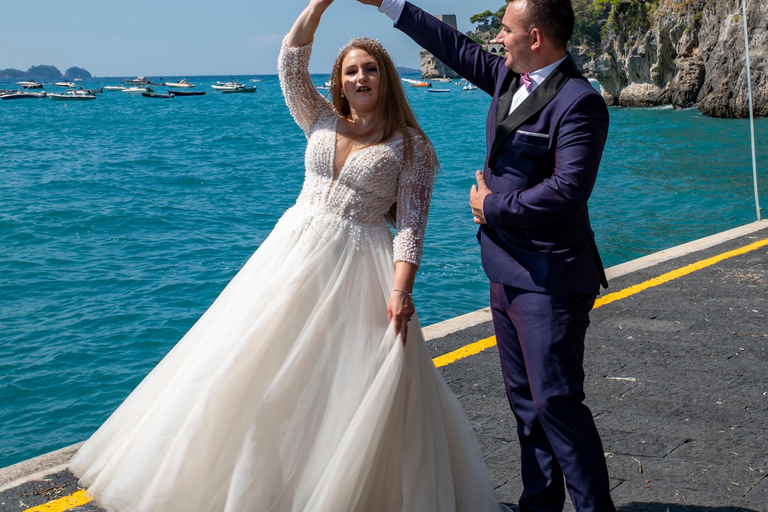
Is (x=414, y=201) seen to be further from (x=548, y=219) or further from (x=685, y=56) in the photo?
(x=685, y=56)

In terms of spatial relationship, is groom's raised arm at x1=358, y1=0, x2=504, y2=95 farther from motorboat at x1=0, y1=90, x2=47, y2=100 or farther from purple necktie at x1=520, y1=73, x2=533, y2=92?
motorboat at x1=0, y1=90, x2=47, y2=100

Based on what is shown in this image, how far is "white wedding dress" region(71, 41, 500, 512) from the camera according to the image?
282cm

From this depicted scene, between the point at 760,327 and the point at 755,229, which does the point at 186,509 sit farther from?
the point at 755,229

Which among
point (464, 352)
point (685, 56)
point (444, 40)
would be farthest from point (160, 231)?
point (685, 56)

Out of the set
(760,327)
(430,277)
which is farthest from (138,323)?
(760,327)

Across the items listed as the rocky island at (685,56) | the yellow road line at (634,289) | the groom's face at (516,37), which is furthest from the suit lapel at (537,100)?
the rocky island at (685,56)

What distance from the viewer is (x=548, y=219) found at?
2570mm

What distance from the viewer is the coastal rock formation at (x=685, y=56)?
128 feet

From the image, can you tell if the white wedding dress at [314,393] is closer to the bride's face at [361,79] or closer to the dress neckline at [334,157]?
the dress neckline at [334,157]

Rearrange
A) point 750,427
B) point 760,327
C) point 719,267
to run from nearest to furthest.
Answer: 1. point 750,427
2. point 760,327
3. point 719,267

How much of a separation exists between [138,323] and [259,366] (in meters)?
9.54

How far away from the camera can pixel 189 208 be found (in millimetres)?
23141

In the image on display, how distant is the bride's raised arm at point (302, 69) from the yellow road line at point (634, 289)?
2.13 metres

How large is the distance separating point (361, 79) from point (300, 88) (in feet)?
1.10
